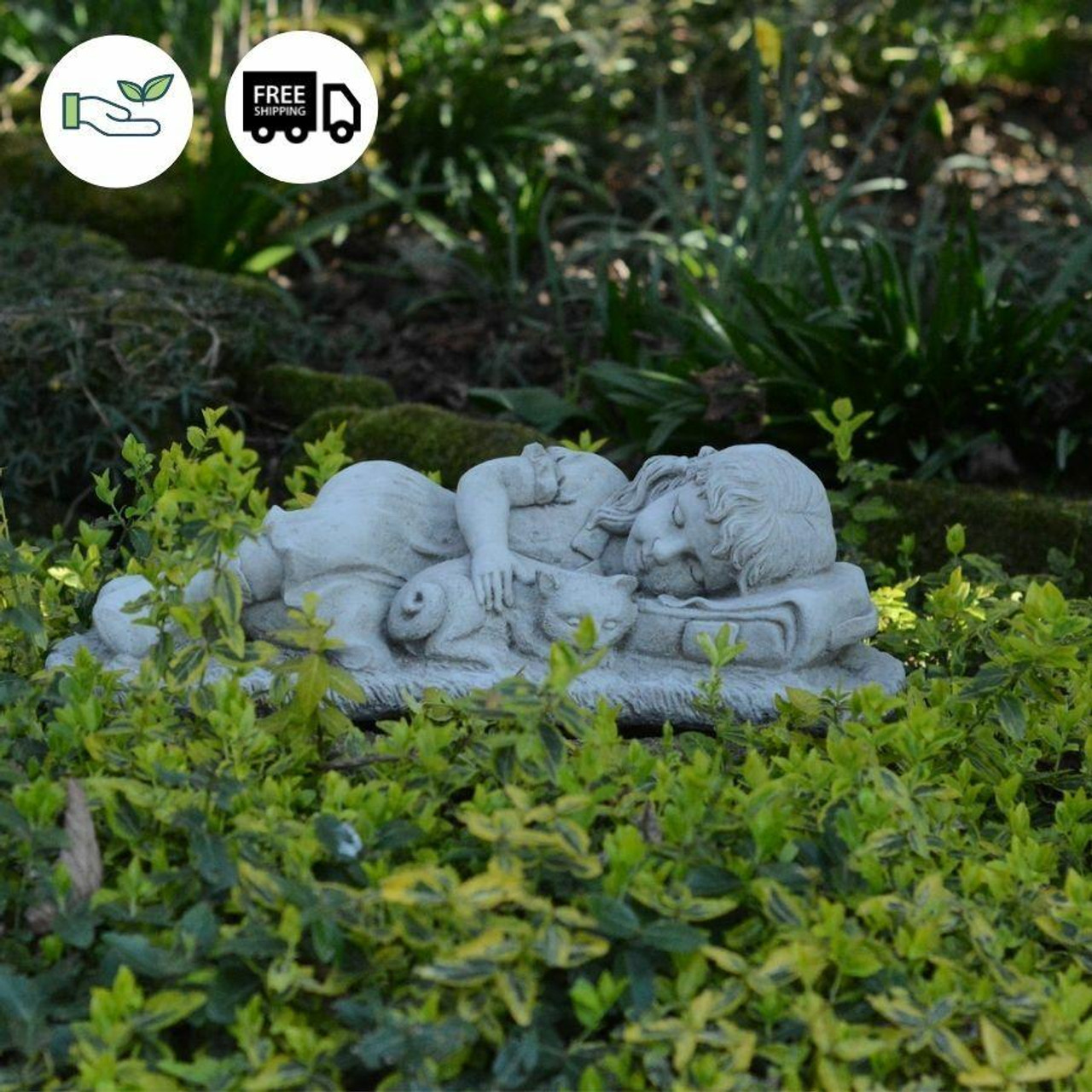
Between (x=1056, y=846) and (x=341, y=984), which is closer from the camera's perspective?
(x=341, y=984)

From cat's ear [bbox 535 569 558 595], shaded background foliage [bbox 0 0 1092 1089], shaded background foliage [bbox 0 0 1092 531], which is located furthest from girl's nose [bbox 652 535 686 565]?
shaded background foliage [bbox 0 0 1092 531]

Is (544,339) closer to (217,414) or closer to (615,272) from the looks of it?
(615,272)

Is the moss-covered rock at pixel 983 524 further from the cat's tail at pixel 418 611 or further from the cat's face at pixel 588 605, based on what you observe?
the cat's tail at pixel 418 611

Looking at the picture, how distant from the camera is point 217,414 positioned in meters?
3.51

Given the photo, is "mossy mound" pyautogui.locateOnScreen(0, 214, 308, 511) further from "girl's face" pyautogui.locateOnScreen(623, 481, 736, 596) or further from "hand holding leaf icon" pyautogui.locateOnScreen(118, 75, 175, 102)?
"girl's face" pyautogui.locateOnScreen(623, 481, 736, 596)

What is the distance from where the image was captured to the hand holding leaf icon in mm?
6582

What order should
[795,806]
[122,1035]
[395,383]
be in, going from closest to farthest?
[122,1035]
[795,806]
[395,383]

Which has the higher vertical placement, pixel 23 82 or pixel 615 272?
pixel 23 82

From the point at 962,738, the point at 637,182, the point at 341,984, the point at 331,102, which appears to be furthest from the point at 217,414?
the point at 637,182

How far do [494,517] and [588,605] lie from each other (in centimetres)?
29

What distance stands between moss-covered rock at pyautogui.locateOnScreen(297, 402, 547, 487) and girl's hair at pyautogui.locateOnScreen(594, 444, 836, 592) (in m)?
1.68

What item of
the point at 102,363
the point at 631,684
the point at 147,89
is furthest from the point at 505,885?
the point at 147,89

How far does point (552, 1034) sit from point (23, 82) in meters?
6.26

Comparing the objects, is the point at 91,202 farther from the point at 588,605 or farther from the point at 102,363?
the point at 588,605
